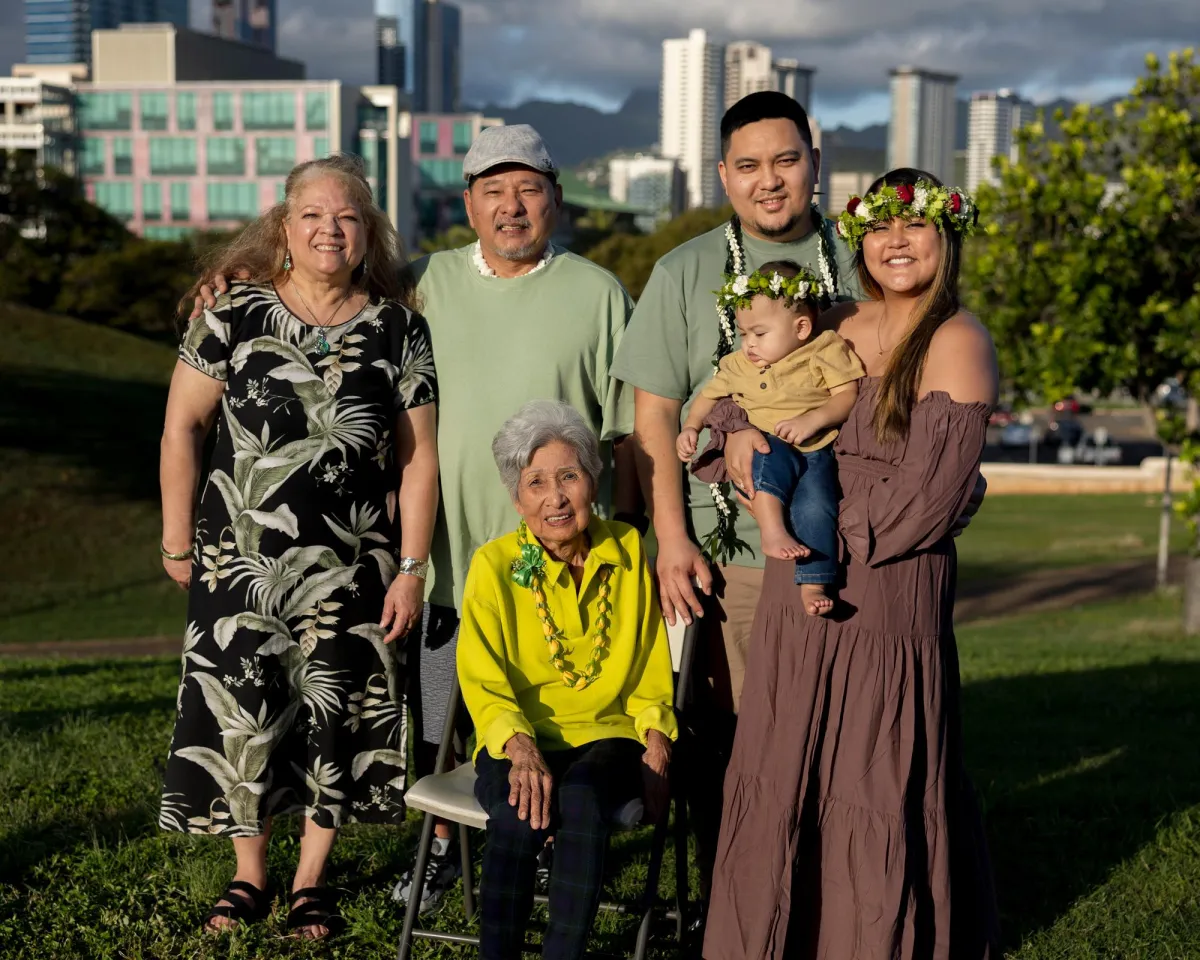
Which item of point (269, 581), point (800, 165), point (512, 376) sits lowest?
point (269, 581)

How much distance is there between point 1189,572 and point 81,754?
11128mm

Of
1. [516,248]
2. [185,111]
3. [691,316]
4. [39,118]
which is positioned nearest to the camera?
[691,316]

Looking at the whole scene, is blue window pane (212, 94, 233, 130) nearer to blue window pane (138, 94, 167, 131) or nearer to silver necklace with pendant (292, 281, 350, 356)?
blue window pane (138, 94, 167, 131)

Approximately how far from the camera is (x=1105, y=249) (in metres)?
11.8

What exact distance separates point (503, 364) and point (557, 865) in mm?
1516

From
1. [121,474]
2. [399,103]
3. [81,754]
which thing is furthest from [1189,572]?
[399,103]

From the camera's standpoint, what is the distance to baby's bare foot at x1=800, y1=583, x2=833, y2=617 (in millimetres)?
3371

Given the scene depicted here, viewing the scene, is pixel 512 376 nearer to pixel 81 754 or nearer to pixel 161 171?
pixel 81 754

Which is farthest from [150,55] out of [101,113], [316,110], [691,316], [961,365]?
[961,365]

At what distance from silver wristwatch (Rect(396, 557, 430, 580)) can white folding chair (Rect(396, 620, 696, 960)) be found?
344mm

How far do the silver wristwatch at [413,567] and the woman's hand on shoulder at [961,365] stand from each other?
1575mm

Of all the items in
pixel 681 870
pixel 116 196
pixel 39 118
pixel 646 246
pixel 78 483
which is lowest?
pixel 78 483

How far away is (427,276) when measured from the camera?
4289 mm

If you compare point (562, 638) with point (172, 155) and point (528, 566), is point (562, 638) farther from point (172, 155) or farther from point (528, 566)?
point (172, 155)
